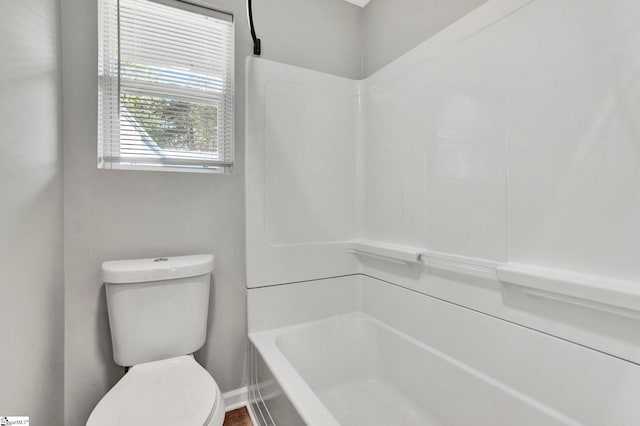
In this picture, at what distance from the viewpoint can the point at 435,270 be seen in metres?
1.43


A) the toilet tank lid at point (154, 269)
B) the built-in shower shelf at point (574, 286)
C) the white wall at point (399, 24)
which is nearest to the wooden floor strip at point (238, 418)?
Result: the toilet tank lid at point (154, 269)

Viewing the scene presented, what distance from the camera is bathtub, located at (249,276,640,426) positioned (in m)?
0.95

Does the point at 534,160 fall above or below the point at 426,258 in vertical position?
above

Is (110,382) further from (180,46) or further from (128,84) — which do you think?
(180,46)

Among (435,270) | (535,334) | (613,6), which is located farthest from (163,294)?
(613,6)

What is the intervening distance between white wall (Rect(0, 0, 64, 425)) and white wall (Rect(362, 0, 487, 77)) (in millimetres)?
1641

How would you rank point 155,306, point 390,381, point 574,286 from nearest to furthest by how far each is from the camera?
point 574,286 < point 155,306 < point 390,381

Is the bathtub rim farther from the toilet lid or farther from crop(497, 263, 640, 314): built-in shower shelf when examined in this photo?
crop(497, 263, 640, 314): built-in shower shelf

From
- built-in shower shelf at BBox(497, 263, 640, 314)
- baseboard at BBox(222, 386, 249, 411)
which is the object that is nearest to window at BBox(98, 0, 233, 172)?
baseboard at BBox(222, 386, 249, 411)

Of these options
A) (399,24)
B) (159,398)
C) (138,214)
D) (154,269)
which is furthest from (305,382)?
(399,24)

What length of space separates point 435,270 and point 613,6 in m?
1.09

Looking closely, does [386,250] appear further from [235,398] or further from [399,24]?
[399,24]

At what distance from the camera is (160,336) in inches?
53.2

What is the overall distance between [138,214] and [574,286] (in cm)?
Result: 179
